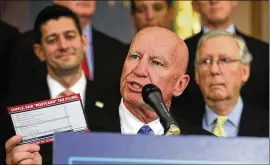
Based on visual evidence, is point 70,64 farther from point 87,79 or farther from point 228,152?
point 228,152

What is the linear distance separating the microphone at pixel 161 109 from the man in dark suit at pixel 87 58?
5.62 ft

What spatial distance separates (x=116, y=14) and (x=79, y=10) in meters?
0.49

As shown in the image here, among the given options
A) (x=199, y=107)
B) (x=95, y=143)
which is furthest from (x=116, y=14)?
(x=95, y=143)

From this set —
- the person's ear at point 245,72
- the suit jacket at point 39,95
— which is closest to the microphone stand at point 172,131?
the suit jacket at point 39,95

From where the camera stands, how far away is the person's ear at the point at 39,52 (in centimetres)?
351

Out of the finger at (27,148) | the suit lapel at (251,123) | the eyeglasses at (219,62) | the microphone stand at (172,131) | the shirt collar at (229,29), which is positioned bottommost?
the suit lapel at (251,123)

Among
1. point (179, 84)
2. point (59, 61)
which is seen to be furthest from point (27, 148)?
point (59, 61)

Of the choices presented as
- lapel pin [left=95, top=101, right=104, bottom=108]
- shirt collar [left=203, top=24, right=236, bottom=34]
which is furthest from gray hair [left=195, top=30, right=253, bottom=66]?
lapel pin [left=95, top=101, right=104, bottom=108]

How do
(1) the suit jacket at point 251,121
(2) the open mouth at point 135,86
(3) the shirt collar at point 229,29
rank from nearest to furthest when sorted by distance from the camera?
(2) the open mouth at point 135,86 < (1) the suit jacket at point 251,121 < (3) the shirt collar at point 229,29

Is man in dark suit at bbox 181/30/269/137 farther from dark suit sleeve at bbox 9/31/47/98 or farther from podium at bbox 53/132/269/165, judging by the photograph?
podium at bbox 53/132/269/165

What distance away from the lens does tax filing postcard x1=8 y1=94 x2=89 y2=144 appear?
209cm

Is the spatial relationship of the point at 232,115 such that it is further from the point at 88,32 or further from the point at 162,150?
the point at 162,150

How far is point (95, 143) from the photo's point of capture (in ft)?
5.14

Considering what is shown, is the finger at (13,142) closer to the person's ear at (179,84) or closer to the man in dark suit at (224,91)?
the person's ear at (179,84)
